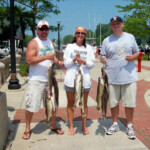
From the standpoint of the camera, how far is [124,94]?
389 cm

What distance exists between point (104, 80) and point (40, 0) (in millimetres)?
13390

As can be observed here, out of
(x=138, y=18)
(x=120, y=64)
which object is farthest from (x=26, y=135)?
(x=138, y=18)

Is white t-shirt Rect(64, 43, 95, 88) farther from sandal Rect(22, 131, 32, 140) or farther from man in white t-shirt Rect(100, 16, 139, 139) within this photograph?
sandal Rect(22, 131, 32, 140)

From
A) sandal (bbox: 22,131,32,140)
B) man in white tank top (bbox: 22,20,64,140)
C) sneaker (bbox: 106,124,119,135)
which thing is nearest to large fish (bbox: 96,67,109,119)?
sneaker (bbox: 106,124,119,135)

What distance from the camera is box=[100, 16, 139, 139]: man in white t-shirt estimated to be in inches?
146

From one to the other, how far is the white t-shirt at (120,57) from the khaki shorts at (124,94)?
0.34 ft

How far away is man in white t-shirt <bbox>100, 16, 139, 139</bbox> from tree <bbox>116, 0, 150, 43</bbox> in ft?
73.1

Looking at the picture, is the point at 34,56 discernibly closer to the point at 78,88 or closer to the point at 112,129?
the point at 78,88

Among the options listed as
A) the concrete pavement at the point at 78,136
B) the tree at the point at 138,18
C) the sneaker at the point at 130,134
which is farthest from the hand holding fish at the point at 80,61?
the tree at the point at 138,18

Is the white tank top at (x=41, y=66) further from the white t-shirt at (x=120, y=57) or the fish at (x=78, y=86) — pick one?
the white t-shirt at (x=120, y=57)

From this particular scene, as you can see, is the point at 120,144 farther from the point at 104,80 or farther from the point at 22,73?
the point at 22,73

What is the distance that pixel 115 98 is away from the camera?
12.9 feet

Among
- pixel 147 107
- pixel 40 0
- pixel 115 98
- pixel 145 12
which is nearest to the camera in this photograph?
pixel 115 98

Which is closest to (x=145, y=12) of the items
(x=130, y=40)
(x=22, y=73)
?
(x=22, y=73)
